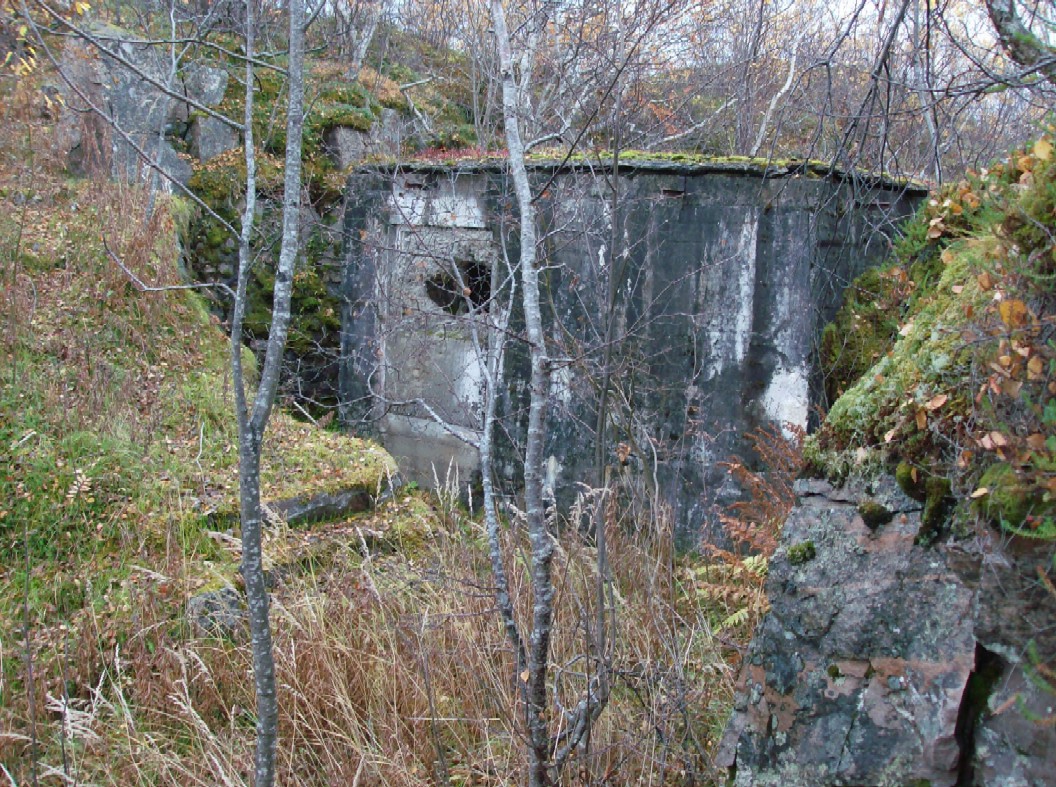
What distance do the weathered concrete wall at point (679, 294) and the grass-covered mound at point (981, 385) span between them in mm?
3412

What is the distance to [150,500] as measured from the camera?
529 cm

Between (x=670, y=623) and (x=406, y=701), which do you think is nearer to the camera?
(x=406, y=701)

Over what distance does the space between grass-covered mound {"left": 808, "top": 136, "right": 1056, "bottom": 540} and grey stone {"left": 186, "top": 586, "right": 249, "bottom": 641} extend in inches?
130

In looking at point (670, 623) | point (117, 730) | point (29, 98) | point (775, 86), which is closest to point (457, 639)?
point (670, 623)

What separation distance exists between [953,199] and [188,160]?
9.27 meters

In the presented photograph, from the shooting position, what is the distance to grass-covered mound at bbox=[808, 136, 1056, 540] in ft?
5.34

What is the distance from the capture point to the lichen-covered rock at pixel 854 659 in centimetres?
181

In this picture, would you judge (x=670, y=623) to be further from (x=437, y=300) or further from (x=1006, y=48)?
(x=437, y=300)

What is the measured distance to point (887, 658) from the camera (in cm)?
192

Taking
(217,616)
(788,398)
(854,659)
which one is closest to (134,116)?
(217,616)

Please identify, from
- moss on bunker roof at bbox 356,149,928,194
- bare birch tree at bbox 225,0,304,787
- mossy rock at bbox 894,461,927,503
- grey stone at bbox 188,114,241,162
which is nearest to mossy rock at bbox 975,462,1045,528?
mossy rock at bbox 894,461,927,503

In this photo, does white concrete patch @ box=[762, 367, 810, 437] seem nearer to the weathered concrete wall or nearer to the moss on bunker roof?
the weathered concrete wall

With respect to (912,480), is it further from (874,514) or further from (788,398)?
(788,398)

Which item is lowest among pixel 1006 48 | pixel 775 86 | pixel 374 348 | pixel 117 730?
pixel 117 730
